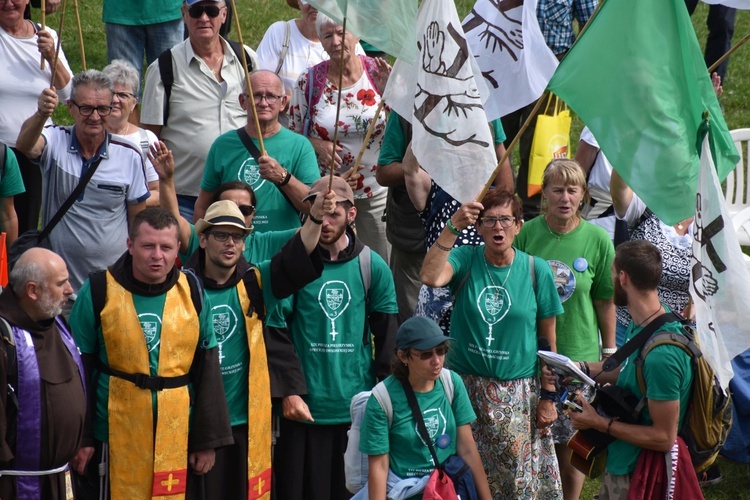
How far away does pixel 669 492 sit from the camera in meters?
6.07

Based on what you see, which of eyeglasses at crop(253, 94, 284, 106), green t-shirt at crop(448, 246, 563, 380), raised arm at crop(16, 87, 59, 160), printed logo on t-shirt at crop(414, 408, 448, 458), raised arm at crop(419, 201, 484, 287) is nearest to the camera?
printed logo on t-shirt at crop(414, 408, 448, 458)

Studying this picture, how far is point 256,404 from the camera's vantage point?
6.69 meters

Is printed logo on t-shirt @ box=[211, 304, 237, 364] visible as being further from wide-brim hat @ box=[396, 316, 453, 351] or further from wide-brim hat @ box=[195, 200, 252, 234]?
wide-brim hat @ box=[396, 316, 453, 351]

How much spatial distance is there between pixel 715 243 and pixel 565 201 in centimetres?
184

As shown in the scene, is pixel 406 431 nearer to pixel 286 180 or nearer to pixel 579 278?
pixel 579 278

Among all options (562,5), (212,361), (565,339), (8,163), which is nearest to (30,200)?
(8,163)

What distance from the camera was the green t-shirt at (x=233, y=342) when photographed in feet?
21.7

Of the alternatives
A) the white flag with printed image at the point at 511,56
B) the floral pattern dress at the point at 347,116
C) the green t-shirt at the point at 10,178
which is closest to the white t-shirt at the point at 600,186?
the white flag with printed image at the point at 511,56

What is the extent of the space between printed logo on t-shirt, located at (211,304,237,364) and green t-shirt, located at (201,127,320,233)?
43.0 inches

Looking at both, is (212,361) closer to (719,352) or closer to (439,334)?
(439,334)

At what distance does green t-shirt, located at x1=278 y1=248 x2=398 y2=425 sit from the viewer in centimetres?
689

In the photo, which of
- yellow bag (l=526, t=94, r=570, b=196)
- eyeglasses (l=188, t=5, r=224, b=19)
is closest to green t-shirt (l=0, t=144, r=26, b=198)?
eyeglasses (l=188, t=5, r=224, b=19)

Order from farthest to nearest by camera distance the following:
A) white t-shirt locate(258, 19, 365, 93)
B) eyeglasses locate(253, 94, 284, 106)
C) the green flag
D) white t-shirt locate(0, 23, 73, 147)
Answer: white t-shirt locate(258, 19, 365, 93), white t-shirt locate(0, 23, 73, 147), eyeglasses locate(253, 94, 284, 106), the green flag

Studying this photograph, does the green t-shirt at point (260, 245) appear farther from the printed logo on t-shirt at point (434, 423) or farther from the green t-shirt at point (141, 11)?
the green t-shirt at point (141, 11)
